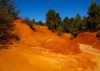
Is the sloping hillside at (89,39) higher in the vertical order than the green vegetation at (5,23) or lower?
lower

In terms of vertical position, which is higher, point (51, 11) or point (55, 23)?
point (51, 11)

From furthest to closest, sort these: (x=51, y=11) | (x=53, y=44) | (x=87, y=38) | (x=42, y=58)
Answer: (x=51, y=11) < (x=87, y=38) < (x=53, y=44) < (x=42, y=58)

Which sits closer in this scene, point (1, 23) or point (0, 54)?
point (0, 54)

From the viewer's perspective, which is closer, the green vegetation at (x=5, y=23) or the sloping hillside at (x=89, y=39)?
the green vegetation at (x=5, y=23)

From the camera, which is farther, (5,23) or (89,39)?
(89,39)

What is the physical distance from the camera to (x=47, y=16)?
56625mm

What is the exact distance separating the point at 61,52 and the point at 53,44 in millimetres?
2724

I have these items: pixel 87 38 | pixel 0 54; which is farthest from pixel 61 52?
pixel 87 38

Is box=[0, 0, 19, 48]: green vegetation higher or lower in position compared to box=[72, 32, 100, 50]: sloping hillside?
higher

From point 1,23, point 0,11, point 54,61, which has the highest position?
point 0,11

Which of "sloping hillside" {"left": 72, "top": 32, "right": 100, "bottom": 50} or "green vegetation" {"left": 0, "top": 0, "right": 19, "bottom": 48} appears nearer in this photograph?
"green vegetation" {"left": 0, "top": 0, "right": 19, "bottom": 48}

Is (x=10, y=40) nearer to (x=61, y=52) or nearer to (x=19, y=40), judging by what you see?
(x=19, y=40)

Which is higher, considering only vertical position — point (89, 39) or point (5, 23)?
point (5, 23)

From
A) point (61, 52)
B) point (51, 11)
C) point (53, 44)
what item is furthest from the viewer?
point (51, 11)
